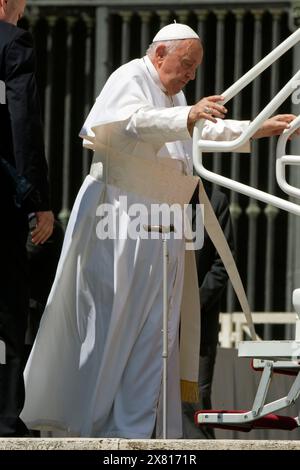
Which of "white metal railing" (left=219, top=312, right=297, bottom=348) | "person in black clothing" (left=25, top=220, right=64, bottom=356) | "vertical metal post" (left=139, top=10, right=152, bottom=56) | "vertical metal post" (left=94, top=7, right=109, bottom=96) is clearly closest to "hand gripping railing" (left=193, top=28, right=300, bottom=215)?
"person in black clothing" (left=25, top=220, right=64, bottom=356)

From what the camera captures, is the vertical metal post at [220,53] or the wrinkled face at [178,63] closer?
the wrinkled face at [178,63]

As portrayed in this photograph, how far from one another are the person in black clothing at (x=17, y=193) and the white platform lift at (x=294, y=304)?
0.71 metres

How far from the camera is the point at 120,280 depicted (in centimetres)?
735

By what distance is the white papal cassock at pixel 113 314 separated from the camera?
7.27 m

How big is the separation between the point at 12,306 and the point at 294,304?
1193 mm

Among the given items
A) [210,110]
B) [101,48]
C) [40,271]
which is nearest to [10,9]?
[210,110]

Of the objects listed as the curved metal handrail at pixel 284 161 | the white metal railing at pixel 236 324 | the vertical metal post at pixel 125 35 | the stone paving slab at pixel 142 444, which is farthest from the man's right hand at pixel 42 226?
the vertical metal post at pixel 125 35

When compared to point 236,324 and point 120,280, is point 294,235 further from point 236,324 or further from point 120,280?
point 120,280

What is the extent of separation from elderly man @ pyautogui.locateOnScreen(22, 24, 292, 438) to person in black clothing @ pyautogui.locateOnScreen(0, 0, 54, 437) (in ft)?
1.65

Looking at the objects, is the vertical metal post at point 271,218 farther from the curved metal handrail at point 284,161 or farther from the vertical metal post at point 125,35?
the curved metal handrail at point 284,161

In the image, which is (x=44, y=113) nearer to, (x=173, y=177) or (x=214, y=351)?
(x=214, y=351)

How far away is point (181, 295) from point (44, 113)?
3499mm

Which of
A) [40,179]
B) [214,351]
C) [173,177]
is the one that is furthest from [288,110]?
[40,179]

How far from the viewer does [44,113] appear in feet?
35.5
